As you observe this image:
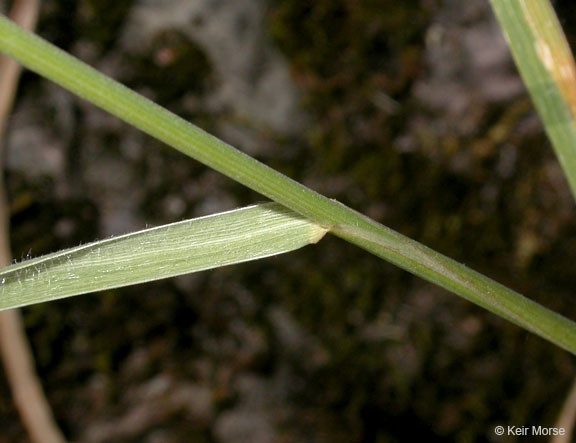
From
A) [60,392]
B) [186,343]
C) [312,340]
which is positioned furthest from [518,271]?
[60,392]

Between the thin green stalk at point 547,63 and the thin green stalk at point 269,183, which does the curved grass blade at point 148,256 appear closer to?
the thin green stalk at point 269,183

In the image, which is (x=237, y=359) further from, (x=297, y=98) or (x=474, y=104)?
(x=474, y=104)

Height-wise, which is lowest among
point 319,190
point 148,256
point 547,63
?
point 148,256

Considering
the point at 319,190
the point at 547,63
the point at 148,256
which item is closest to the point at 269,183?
the point at 148,256

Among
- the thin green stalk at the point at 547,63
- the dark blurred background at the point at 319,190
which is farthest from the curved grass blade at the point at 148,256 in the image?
the dark blurred background at the point at 319,190

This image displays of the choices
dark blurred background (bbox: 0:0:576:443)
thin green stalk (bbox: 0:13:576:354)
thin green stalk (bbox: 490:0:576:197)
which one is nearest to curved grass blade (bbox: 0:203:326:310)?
thin green stalk (bbox: 0:13:576:354)

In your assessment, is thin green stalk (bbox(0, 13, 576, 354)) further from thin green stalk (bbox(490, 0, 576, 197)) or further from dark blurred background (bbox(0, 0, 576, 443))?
dark blurred background (bbox(0, 0, 576, 443))

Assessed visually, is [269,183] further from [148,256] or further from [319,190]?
[319,190]
